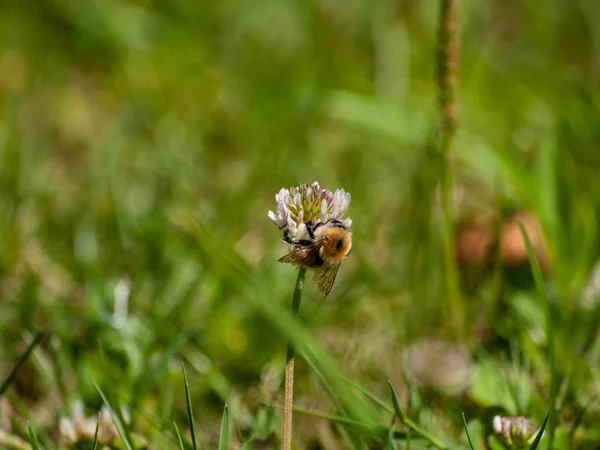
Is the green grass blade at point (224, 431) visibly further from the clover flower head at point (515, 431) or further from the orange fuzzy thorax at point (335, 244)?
the clover flower head at point (515, 431)

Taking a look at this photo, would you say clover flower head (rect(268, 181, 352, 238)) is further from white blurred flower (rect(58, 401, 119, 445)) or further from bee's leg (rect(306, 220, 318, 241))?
white blurred flower (rect(58, 401, 119, 445))

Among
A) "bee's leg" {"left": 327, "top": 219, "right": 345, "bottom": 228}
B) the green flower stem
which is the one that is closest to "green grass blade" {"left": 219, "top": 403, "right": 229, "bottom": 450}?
the green flower stem

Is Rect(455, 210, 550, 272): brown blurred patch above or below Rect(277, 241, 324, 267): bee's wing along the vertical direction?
above

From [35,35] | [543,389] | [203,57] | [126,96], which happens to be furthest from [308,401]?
[35,35]

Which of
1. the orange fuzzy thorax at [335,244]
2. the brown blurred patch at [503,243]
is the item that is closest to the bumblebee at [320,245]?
the orange fuzzy thorax at [335,244]

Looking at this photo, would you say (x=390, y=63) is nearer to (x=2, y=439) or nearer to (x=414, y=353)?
(x=414, y=353)
